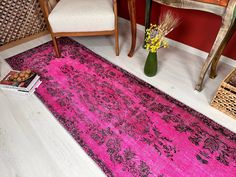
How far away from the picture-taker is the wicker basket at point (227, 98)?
1.23 meters

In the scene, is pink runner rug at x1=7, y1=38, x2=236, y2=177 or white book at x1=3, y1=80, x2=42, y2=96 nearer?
pink runner rug at x1=7, y1=38, x2=236, y2=177

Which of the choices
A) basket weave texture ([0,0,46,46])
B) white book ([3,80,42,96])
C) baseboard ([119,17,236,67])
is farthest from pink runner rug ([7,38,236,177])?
baseboard ([119,17,236,67])

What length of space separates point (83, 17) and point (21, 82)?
0.75 meters

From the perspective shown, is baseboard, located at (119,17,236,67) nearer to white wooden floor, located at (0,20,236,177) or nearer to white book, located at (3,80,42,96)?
white wooden floor, located at (0,20,236,177)

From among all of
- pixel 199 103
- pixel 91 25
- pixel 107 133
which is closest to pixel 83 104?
pixel 107 133

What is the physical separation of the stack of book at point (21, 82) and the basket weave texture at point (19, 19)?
701 millimetres

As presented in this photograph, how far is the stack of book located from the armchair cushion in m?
0.47

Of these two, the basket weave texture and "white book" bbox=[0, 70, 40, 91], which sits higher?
the basket weave texture

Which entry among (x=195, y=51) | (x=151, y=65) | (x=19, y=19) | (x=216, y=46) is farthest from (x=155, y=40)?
(x=19, y=19)

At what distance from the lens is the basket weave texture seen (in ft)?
6.59

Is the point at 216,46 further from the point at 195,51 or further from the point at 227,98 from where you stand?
the point at 195,51

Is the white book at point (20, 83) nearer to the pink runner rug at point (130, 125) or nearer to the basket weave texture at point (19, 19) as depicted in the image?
the pink runner rug at point (130, 125)

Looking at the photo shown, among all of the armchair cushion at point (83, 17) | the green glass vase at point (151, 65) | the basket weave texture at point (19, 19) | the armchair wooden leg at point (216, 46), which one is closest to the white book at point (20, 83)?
the armchair cushion at point (83, 17)

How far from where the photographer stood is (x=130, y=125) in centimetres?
130
